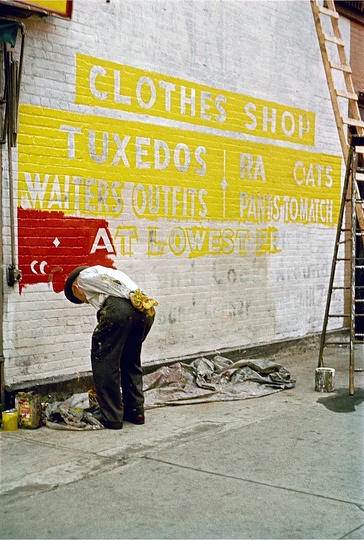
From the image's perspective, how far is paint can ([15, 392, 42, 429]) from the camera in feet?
21.9

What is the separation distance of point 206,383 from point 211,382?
139 mm

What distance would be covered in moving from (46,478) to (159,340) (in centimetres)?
354

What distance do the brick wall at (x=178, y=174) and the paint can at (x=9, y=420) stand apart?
0.48 metres

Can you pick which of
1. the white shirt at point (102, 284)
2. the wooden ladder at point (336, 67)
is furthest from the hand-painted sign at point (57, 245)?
the wooden ladder at point (336, 67)

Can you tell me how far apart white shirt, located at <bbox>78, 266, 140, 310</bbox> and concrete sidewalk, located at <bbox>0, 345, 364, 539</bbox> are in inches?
48.5

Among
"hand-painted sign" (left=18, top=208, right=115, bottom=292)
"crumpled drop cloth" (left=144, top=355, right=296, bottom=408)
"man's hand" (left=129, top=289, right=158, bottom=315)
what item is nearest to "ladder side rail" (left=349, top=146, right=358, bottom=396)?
"crumpled drop cloth" (left=144, top=355, right=296, bottom=408)

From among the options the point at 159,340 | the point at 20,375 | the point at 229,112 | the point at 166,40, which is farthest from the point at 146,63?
the point at 20,375

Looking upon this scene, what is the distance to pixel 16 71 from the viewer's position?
23.0ft

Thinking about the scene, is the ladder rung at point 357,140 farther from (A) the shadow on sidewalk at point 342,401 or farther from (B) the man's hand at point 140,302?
(B) the man's hand at point 140,302

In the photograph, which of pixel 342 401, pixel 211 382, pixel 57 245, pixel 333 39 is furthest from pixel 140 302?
pixel 333 39

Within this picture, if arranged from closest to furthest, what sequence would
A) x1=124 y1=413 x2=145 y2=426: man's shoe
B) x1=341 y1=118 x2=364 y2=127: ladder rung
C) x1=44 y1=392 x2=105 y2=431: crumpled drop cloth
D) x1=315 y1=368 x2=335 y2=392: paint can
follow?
x1=44 y1=392 x2=105 y2=431: crumpled drop cloth
x1=124 y1=413 x2=145 y2=426: man's shoe
x1=315 y1=368 x2=335 y2=392: paint can
x1=341 y1=118 x2=364 y2=127: ladder rung

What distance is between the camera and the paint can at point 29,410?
21.9 ft

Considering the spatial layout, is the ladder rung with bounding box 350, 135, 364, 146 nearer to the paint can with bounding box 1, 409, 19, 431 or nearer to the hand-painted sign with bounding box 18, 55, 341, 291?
the hand-painted sign with bounding box 18, 55, 341, 291

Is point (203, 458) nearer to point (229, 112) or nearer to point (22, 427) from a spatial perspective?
point (22, 427)
